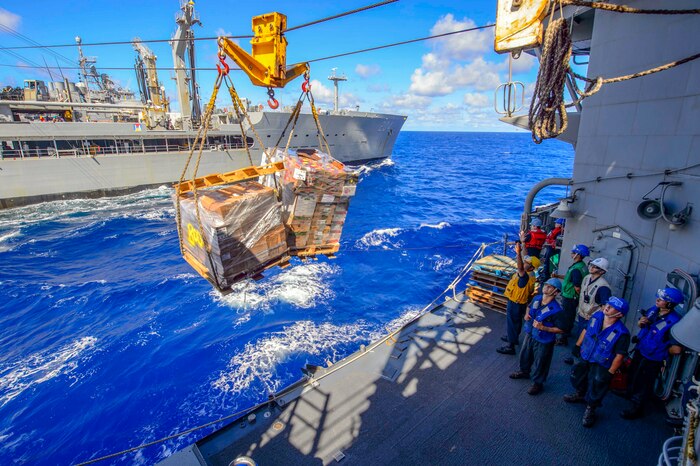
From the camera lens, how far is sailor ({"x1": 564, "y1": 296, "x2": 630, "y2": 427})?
4.50 m

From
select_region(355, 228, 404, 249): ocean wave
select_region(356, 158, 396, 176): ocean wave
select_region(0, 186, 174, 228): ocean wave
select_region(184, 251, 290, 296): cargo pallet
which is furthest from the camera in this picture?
select_region(356, 158, 396, 176): ocean wave

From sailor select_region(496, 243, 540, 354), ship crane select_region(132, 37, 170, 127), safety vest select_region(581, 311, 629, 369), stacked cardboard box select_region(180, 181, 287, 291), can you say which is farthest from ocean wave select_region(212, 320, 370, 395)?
ship crane select_region(132, 37, 170, 127)

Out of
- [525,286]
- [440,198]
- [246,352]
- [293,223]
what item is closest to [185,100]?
[440,198]

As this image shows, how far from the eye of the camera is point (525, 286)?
20.1ft

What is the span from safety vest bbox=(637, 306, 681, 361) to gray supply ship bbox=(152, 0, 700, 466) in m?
0.29

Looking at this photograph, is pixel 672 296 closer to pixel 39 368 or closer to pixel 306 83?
pixel 306 83

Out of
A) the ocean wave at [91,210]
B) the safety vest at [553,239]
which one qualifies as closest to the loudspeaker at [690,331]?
the safety vest at [553,239]

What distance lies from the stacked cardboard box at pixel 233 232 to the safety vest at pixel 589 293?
17.5 feet

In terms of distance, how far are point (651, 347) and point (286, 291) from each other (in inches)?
433

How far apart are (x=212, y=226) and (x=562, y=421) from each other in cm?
583

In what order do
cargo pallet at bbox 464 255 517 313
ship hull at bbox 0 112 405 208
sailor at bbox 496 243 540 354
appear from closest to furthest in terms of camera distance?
sailor at bbox 496 243 540 354 < cargo pallet at bbox 464 255 517 313 < ship hull at bbox 0 112 405 208

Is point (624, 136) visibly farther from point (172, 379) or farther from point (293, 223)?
point (172, 379)

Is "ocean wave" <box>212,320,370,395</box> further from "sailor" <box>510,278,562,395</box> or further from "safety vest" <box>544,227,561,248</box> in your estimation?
"safety vest" <box>544,227,561,248</box>

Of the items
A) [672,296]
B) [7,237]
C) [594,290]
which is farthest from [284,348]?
[7,237]
